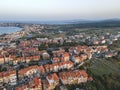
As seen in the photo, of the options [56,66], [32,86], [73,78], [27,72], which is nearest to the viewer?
[32,86]

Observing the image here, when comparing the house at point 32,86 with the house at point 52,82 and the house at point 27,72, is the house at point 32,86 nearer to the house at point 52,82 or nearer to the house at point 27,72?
the house at point 52,82

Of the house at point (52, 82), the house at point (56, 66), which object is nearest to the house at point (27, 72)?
the house at point (56, 66)

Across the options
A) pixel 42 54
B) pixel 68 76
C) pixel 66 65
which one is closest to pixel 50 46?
pixel 42 54

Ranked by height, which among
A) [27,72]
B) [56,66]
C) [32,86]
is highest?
[32,86]

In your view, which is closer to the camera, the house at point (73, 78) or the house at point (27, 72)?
the house at point (73, 78)

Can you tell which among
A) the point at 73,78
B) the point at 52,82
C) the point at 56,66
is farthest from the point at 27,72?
the point at 73,78

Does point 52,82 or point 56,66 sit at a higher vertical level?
point 52,82

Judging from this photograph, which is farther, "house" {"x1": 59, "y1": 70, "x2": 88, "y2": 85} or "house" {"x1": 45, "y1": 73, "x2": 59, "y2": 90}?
"house" {"x1": 59, "y1": 70, "x2": 88, "y2": 85}

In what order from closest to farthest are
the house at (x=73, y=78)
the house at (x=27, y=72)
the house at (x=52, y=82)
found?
the house at (x=52, y=82)
the house at (x=73, y=78)
the house at (x=27, y=72)

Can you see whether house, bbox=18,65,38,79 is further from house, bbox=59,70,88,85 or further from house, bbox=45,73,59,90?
house, bbox=59,70,88,85

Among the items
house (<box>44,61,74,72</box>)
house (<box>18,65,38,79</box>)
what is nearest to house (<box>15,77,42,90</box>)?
house (<box>18,65,38,79</box>)

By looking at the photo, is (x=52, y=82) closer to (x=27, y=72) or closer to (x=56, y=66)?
(x=27, y=72)
